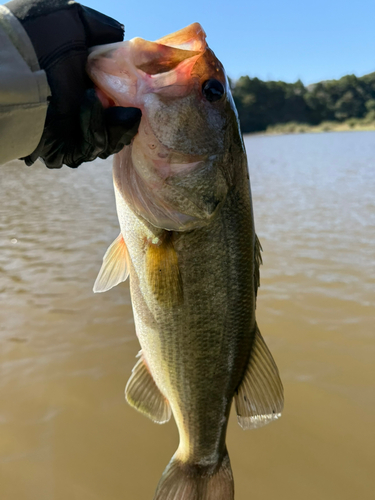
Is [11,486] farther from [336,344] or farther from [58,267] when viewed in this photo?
[58,267]

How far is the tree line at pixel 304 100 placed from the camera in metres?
72.8

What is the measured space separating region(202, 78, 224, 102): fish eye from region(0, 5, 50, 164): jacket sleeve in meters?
0.57

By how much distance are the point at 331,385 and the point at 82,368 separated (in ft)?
6.24

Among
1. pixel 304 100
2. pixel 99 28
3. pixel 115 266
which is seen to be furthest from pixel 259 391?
pixel 304 100

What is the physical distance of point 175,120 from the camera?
148cm

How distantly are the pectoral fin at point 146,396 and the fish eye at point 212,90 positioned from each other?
4.32 feet

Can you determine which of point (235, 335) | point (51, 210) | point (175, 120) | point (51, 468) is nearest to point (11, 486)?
point (51, 468)

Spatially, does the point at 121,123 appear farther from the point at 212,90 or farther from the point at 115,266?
the point at 115,266

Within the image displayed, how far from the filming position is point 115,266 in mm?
1923

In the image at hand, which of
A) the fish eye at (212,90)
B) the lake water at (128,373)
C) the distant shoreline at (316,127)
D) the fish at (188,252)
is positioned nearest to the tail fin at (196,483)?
the fish at (188,252)

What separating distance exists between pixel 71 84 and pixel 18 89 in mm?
188

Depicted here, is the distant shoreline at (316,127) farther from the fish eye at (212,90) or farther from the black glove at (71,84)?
the black glove at (71,84)

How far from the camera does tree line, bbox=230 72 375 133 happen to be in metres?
72.8

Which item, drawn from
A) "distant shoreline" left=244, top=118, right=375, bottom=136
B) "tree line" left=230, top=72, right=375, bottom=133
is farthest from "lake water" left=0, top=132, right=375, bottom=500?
"tree line" left=230, top=72, right=375, bottom=133
